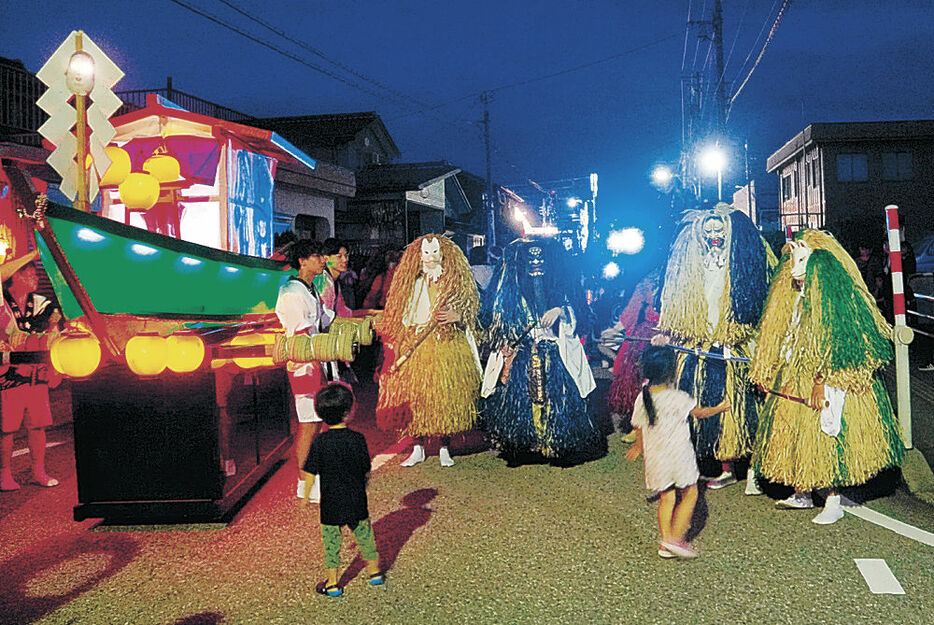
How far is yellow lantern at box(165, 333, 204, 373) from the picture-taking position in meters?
4.29

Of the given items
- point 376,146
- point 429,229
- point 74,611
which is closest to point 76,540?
point 74,611

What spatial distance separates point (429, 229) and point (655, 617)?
24745mm

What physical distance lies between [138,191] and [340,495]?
2.94 meters

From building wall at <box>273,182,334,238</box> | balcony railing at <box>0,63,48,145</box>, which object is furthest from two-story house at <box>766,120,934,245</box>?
balcony railing at <box>0,63,48,145</box>

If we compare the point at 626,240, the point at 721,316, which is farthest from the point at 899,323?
the point at 626,240

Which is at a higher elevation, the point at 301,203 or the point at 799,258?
the point at 301,203

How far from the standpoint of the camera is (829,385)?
176 inches

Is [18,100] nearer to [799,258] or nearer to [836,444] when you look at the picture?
[799,258]

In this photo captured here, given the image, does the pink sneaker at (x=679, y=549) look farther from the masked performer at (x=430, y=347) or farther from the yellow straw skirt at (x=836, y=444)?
the masked performer at (x=430, y=347)

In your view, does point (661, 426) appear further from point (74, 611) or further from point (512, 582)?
point (74, 611)

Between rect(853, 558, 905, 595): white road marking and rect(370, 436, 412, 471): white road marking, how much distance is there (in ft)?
12.0

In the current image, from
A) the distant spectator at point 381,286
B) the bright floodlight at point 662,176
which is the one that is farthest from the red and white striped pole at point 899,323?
the bright floodlight at point 662,176

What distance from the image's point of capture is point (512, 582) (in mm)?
3828

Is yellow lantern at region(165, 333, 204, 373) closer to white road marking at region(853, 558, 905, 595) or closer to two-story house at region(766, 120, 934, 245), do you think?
white road marking at region(853, 558, 905, 595)
